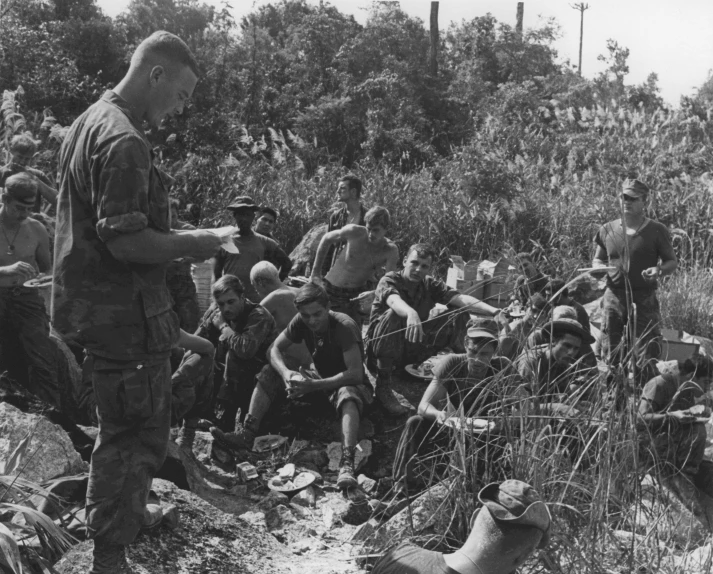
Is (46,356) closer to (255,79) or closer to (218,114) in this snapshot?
(218,114)

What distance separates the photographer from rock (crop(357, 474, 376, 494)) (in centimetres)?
555

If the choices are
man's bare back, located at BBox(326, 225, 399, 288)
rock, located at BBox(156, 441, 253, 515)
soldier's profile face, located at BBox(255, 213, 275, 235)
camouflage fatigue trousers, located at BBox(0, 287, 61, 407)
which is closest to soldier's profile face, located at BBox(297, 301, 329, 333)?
rock, located at BBox(156, 441, 253, 515)

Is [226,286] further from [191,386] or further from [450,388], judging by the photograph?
[450,388]

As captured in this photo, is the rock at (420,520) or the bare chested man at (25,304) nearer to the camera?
the rock at (420,520)

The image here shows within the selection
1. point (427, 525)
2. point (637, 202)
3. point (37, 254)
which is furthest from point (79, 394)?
point (637, 202)

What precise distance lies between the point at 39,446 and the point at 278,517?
1.55m

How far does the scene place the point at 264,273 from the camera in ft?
23.5

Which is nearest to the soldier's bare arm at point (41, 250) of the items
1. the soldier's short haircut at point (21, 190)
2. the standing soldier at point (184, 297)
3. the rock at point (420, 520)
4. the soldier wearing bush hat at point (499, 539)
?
the soldier's short haircut at point (21, 190)

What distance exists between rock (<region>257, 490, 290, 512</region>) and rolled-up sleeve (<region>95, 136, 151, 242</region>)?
8.90 feet

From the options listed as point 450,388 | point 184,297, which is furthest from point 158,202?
point 184,297

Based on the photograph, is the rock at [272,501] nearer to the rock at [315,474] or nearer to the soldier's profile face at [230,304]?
the rock at [315,474]

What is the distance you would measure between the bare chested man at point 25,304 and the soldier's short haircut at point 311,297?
68.0 inches

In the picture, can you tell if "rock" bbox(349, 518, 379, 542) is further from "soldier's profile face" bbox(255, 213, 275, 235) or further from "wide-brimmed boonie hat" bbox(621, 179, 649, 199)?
"soldier's profile face" bbox(255, 213, 275, 235)

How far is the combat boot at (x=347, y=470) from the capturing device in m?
5.39
